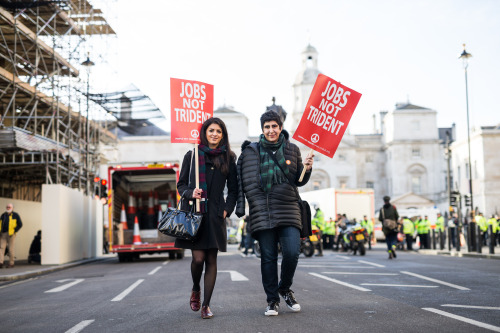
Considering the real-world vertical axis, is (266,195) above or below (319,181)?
below

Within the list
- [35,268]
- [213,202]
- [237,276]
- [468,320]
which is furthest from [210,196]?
[35,268]

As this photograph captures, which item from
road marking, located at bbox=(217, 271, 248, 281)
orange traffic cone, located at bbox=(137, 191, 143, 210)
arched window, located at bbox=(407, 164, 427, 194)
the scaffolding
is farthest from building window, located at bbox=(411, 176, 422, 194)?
road marking, located at bbox=(217, 271, 248, 281)

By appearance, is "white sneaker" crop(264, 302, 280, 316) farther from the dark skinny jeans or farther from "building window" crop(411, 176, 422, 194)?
"building window" crop(411, 176, 422, 194)

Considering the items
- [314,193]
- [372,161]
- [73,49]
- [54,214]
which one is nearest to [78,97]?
[73,49]

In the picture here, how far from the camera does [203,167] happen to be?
740 centimetres

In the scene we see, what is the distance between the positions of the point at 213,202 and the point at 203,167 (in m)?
0.40

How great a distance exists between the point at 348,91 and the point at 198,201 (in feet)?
7.95

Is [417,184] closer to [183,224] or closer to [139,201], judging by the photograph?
[139,201]

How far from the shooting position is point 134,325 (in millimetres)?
6996

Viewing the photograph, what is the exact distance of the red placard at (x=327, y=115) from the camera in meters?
8.23

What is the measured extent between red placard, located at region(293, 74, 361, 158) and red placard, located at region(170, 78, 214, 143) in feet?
4.35

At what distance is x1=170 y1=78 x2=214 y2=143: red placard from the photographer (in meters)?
8.59

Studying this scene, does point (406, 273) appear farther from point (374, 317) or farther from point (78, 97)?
point (78, 97)

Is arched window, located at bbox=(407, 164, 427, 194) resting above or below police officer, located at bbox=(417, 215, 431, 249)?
above
